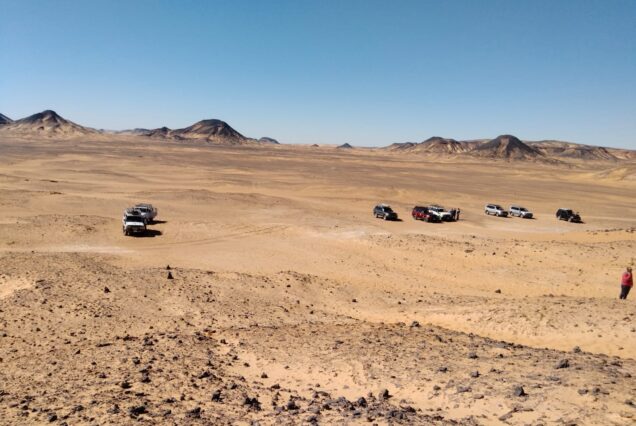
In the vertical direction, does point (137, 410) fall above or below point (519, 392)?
below

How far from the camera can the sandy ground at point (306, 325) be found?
831 centimetres

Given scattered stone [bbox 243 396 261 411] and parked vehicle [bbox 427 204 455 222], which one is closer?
scattered stone [bbox 243 396 261 411]

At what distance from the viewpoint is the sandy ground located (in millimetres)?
8312

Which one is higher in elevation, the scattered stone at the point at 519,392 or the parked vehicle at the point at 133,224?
the scattered stone at the point at 519,392

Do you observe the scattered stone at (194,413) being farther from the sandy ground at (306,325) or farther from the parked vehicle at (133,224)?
the parked vehicle at (133,224)

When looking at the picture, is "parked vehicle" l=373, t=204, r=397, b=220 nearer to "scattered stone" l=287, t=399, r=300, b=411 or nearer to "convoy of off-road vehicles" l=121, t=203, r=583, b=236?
"convoy of off-road vehicles" l=121, t=203, r=583, b=236

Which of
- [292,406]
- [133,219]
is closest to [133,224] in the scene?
[133,219]

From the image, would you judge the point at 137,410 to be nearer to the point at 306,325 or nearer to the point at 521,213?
the point at 306,325

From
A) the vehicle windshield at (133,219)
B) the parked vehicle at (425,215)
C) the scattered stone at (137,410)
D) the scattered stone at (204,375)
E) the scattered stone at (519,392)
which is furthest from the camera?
the parked vehicle at (425,215)

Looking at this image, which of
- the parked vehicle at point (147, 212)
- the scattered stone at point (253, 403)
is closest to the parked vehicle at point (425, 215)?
the parked vehicle at point (147, 212)

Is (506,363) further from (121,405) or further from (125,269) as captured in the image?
(125,269)

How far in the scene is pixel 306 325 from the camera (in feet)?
47.5

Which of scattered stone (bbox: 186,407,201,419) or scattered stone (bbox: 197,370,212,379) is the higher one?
scattered stone (bbox: 186,407,201,419)

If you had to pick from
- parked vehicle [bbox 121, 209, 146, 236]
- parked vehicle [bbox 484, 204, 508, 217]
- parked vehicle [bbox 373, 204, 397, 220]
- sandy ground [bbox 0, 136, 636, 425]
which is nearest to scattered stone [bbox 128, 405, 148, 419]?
sandy ground [bbox 0, 136, 636, 425]
